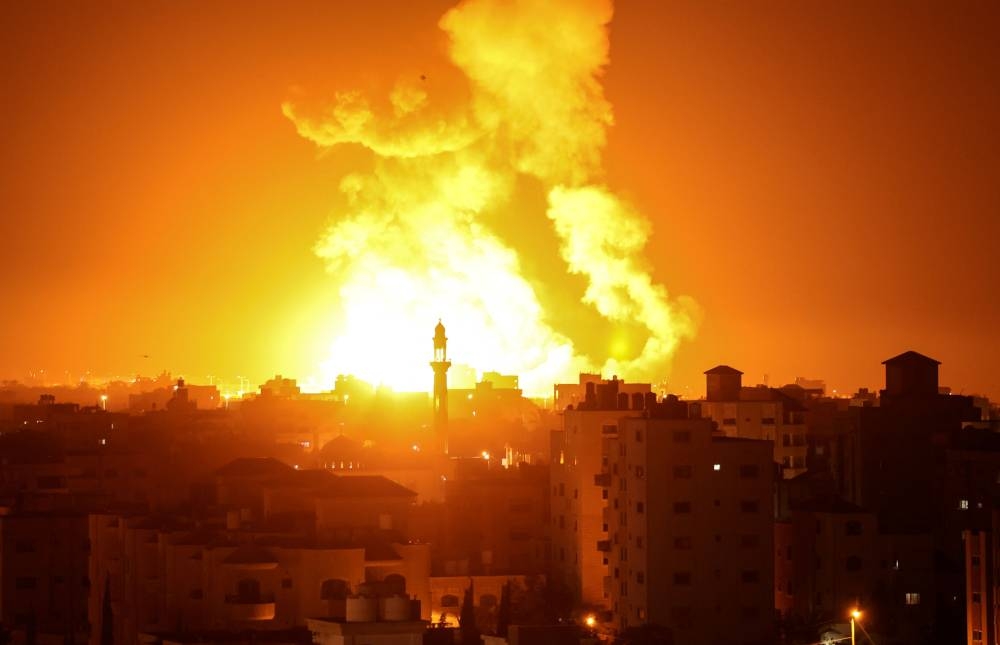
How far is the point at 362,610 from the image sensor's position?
3042 cm

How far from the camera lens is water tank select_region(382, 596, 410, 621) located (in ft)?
99.7

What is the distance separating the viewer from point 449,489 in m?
48.2

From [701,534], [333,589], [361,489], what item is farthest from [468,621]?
[361,489]

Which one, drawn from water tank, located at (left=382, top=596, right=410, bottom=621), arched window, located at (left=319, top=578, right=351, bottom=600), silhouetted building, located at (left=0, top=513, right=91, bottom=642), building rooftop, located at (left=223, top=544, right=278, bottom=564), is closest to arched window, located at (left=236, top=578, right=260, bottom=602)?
building rooftop, located at (left=223, top=544, right=278, bottom=564)

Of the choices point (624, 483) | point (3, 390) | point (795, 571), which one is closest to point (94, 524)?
point (624, 483)

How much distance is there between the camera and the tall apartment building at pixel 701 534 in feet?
128

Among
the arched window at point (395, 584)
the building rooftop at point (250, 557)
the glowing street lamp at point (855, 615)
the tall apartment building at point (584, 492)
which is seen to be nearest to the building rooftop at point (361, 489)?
the tall apartment building at point (584, 492)

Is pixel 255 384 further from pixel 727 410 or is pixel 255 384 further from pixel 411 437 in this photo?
pixel 727 410

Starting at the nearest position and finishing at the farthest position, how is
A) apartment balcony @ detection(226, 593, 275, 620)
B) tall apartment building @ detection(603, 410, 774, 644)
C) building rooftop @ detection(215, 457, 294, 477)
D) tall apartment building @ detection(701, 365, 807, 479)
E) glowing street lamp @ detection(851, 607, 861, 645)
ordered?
glowing street lamp @ detection(851, 607, 861, 645) < apartment balcony @ detection(226, 593, 275, 620) < tall apartment building @ detection(603, 410, 774, 644) < building rooftop @ detection(215, 457, 294, 477) < tall apartment building @ detection(701, 365, 807, 479)

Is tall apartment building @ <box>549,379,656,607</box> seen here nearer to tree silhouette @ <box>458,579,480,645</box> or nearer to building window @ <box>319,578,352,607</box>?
tree silhouette @ <box>458,579,480,645</box>

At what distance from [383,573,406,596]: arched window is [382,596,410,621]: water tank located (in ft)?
3.29

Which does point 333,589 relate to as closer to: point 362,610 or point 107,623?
point 107,623

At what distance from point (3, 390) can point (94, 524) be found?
9336 cm

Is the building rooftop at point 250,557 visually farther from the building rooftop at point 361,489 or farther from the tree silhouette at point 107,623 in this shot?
the building rooftop at point 361,489
